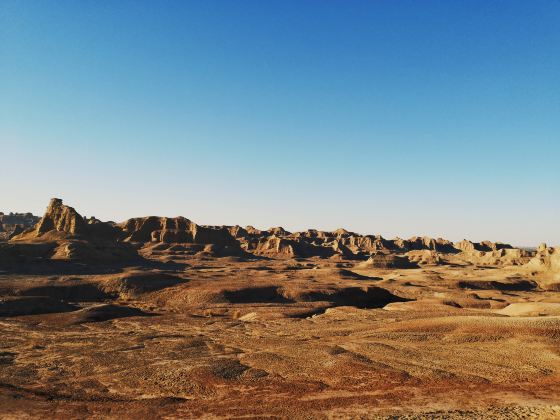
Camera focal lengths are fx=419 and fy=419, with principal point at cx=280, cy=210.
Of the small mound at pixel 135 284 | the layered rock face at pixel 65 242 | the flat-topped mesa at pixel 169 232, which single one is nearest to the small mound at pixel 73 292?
the small mound at pixel 135 284

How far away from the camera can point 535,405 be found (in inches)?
698

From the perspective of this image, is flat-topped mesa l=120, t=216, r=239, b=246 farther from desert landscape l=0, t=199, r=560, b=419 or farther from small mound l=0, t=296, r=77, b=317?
small mound l=0, t=296, r=77, b=317

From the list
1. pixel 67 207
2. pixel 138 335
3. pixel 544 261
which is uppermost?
pixel 67 207

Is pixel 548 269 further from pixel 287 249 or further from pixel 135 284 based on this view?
pixel 287 249

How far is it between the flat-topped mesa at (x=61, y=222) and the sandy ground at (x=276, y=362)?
5390cm

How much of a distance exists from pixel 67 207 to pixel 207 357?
289ft

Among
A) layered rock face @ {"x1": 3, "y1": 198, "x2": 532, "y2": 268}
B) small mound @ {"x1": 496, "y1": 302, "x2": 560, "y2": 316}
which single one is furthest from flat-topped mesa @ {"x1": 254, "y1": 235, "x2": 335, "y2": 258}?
small mound @ {"x1": 496, "y1": 302, "x2": 560, "y2": 316}

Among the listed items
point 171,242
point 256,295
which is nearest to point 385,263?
point 256,295

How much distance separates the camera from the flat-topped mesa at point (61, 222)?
9710 cm

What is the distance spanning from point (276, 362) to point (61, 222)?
90121 millimetres

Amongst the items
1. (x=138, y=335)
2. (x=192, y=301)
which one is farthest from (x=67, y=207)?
(x=138, y=335)

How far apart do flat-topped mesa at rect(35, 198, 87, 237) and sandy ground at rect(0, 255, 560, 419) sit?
53.9 metres

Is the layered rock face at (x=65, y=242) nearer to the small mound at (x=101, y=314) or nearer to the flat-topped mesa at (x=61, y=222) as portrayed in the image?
the flat-topped mesa at (x=61, y=222)

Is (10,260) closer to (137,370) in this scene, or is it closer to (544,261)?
(137,370)
